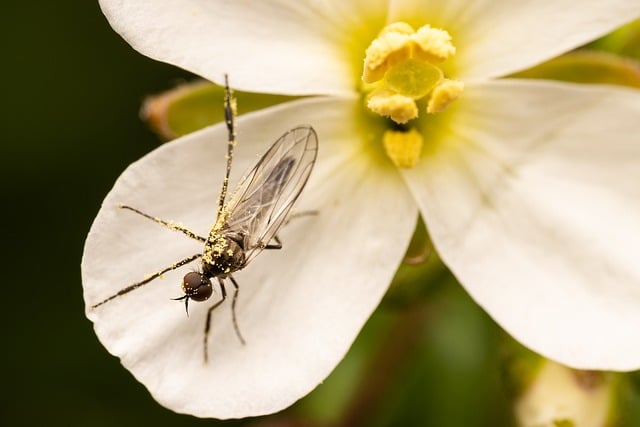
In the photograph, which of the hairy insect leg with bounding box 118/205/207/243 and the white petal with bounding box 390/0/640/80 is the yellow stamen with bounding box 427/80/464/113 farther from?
the hairy insect leg with bounding box 118/205/207/243

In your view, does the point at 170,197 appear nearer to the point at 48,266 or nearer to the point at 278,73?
the point at 278,73

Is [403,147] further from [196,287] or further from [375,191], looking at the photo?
[196,287]

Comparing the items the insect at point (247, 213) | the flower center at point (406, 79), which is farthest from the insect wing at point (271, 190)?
the flower center at point (406, 79)

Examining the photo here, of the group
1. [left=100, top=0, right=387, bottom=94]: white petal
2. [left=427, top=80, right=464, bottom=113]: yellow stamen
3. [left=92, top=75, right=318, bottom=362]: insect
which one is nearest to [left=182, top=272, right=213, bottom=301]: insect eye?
[left=92, top=75, right=318, bottom=362]: insect

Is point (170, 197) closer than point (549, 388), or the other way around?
point (170, 197)

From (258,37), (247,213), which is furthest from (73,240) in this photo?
(258,37)

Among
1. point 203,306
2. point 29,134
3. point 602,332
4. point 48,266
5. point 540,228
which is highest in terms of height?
point 29,134

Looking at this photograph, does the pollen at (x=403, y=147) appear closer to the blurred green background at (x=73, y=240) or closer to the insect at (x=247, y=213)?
the insect at (x=247, y=213)

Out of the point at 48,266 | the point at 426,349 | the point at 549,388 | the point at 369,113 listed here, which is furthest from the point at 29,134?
the point at 549,388
